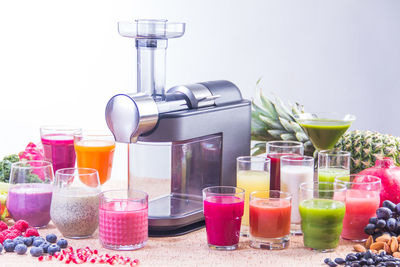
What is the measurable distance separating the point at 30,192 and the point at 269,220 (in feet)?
2.74

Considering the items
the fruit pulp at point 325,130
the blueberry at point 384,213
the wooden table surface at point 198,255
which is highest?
the fruit pulp at point 325,130

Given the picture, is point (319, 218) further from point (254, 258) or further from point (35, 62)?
point (35, 62)

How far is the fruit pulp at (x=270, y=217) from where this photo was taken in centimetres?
216

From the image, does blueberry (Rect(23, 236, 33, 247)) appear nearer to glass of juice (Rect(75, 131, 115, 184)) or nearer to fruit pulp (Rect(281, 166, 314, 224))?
glass of juice (Rect(75, 131, 115, 184))

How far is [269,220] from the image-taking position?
7.07ft

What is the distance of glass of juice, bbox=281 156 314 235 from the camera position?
2369mm

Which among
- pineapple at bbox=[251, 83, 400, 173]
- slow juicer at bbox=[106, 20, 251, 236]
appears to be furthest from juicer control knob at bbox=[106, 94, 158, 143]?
pineapple at bbox=[251, 83, 400, 173]

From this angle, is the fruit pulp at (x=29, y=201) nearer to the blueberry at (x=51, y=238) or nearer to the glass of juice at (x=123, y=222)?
the blueberry at (x=51, y=238)

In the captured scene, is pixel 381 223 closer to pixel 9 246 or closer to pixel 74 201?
pixel 74 201

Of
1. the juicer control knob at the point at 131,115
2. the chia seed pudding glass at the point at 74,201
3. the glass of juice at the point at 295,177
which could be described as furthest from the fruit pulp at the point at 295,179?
the chia seed pudding glass at the point at 74,201

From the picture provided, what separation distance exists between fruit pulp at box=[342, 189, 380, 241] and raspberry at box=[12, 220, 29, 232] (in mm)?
1077

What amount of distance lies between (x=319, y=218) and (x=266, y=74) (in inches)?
118

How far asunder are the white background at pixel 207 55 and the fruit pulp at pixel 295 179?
107 inches

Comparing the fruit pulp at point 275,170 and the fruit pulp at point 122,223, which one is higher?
the fruit pulp at point 275,170
